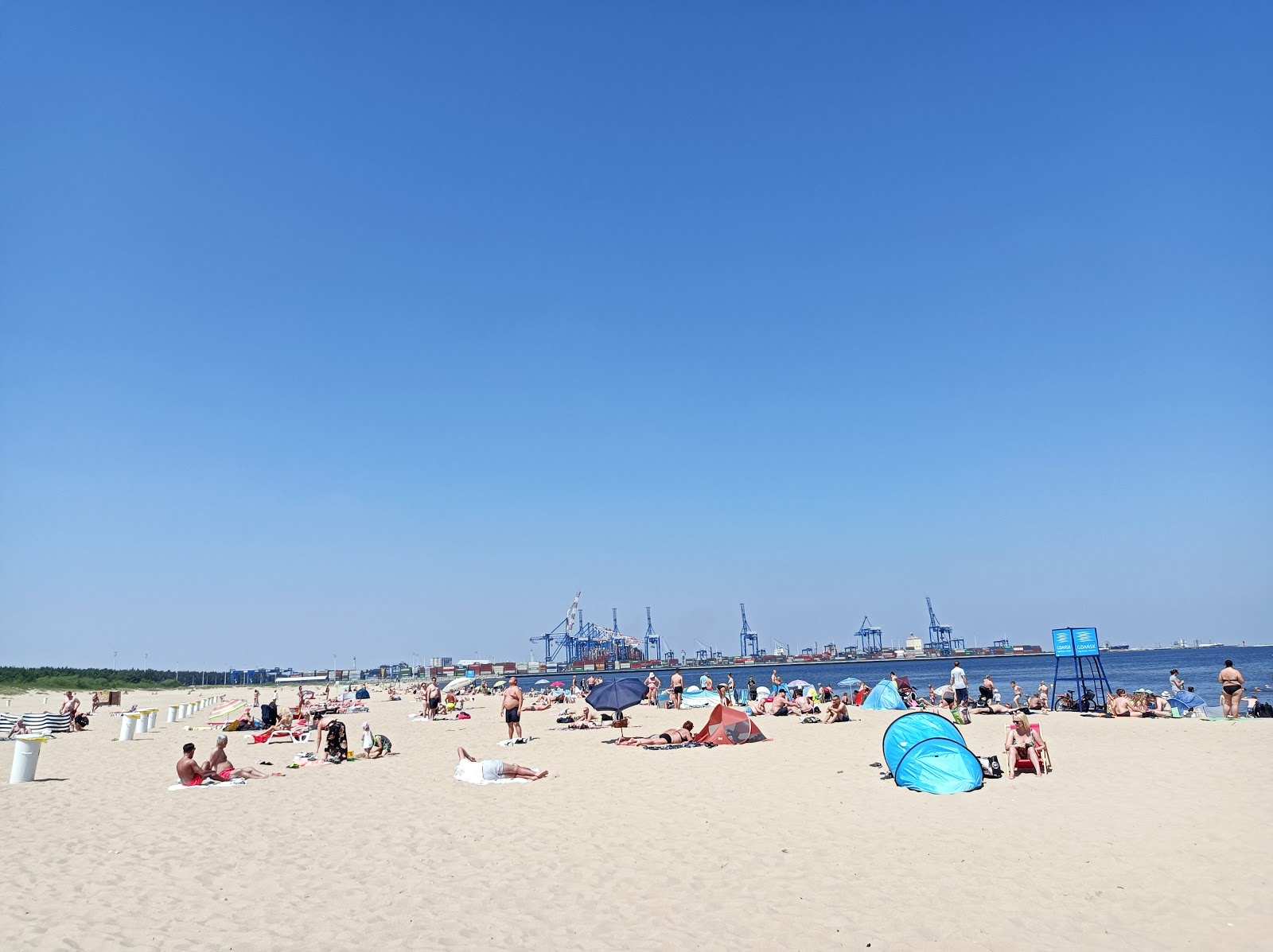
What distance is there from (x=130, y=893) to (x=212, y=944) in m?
1.57

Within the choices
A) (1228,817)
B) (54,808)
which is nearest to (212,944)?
(54,808)

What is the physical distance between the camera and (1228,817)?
322 inches

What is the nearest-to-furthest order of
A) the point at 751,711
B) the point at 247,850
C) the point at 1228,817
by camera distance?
the point at 247,850 → the point at 1228,817 → the point at 751,711

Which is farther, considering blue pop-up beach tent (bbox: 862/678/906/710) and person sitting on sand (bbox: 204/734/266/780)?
blue pop-up beach tent (bbox: 862/678/906/710)

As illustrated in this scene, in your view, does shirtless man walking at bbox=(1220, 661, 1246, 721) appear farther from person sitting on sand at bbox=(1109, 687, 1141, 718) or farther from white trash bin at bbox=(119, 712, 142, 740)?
Answer: white trash bin at bbox=(119, 712, 142, 740)

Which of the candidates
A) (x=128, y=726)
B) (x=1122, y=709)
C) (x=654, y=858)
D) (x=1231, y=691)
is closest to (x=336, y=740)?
(x=128, y=726)

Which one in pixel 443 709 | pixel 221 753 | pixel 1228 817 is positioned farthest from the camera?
pixel 443 709

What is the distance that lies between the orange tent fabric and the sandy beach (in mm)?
2310

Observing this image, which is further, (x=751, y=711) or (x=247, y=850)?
(x=751, y=711)

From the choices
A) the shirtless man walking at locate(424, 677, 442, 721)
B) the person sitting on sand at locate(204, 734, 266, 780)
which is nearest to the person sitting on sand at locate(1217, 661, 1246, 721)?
the person sitting on sand at locate(204, 734, 266, 780)

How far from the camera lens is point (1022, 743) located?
35.8ft

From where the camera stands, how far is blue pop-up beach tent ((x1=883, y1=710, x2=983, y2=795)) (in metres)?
9.82

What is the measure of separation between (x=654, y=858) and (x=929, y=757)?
4620mm

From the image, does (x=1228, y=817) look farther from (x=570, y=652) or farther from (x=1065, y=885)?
(x=570, y=652)
